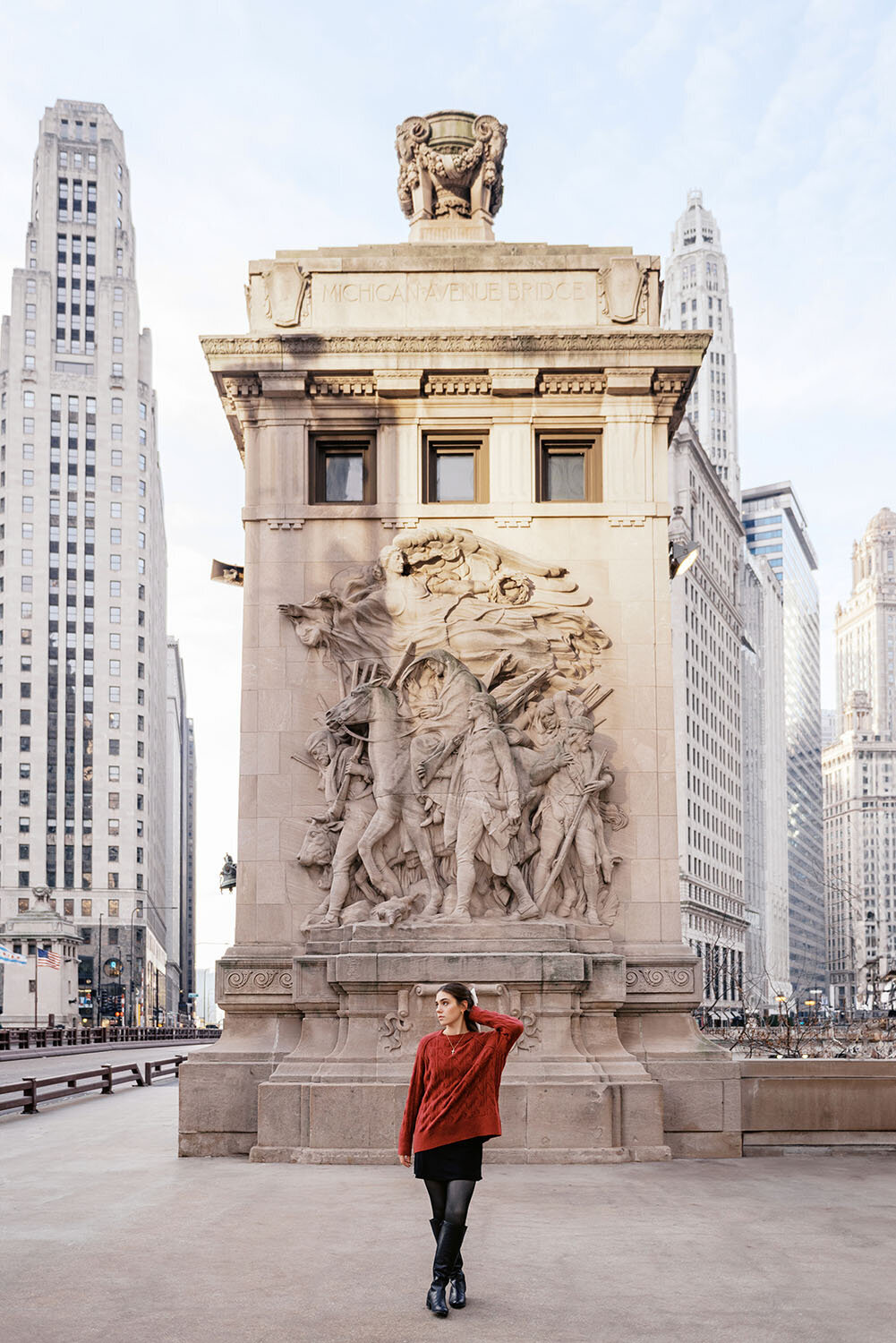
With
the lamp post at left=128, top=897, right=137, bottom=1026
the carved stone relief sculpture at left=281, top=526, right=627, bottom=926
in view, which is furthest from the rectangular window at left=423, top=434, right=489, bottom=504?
the lamp post at left=128, top=897, right=137, bottom=1026

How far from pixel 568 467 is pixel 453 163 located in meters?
6.00

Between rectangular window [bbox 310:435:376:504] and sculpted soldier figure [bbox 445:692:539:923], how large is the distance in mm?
4303

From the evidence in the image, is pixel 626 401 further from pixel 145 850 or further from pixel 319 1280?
pixel 145 850

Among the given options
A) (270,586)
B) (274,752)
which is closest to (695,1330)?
(274,752)

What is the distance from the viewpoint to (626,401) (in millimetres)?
22781

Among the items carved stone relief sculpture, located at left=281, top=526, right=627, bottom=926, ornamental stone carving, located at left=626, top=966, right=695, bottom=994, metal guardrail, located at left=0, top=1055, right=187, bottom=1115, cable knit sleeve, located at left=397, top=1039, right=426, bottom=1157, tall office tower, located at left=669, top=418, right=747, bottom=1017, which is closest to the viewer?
cable knit sleeve, located at left=397, top=1039, right=426, bottom=1157

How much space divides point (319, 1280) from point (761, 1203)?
587 cm

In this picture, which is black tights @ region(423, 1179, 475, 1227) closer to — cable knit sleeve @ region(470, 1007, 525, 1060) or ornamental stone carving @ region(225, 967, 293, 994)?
cable knit sleeve @ region(470, 1007, 525, 1060)

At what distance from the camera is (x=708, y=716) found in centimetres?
14625

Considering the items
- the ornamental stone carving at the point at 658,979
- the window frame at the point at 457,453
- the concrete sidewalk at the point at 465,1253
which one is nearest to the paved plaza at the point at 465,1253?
the concrete sidewalk at the point at 465,1253

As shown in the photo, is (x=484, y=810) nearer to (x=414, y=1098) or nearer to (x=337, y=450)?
(x=337, y=450)

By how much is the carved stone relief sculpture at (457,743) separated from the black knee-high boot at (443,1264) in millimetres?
9554

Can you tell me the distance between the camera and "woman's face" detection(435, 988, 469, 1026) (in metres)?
10.7

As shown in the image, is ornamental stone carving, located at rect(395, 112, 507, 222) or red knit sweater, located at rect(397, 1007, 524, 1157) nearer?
red knit sweater, located at rect(397, 1007, 524, 1157)
